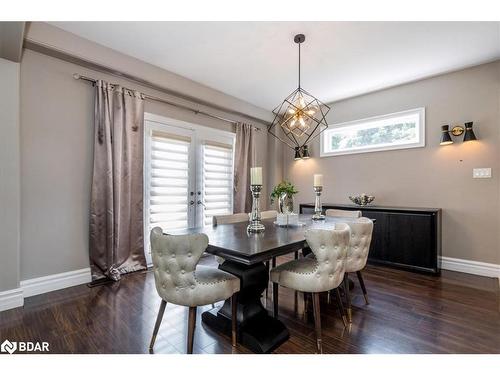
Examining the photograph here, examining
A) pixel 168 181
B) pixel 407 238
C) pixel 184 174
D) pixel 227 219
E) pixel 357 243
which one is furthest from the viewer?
pixel 184 174

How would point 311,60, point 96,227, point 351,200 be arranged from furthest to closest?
point 351,200 < point 311,60 < point 96,227

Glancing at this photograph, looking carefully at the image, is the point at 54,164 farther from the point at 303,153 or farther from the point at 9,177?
the point at 303,153

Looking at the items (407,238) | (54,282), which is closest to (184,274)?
(54,282)

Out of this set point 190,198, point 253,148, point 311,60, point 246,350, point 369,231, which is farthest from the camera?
point 253,148

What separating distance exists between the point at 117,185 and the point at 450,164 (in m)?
4.55

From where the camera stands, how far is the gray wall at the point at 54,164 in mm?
2588

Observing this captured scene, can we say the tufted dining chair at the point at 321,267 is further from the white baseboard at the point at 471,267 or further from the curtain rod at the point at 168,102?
the curtain rod at the point at 168,102

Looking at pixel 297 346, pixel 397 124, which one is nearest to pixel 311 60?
pixel 397 124

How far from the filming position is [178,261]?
1550 millimetres

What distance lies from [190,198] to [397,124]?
360 cm

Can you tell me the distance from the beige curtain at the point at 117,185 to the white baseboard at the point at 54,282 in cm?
13

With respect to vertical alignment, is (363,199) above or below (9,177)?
below

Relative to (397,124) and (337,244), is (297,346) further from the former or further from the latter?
(397,124)

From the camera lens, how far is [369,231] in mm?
2275
